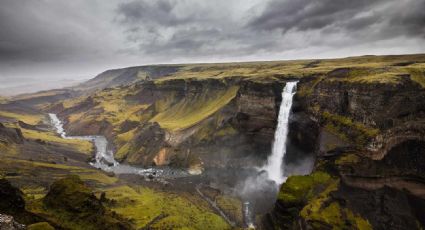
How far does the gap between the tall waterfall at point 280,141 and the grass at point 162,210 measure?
32.5 metres

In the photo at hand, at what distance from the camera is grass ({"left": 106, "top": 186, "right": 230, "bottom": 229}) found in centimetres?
8344

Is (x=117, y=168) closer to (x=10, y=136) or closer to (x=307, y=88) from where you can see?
(x=10, y=136)

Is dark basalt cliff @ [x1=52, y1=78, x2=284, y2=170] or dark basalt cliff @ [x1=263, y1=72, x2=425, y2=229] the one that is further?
dark basalt cliff @ [x1=52, y1=78, x2=284, y2=170]

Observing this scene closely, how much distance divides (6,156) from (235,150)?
3405 inches

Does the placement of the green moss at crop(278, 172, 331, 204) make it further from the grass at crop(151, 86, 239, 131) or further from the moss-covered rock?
the grass at crop(151, 86, 239, 131)

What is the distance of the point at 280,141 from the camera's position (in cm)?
12088

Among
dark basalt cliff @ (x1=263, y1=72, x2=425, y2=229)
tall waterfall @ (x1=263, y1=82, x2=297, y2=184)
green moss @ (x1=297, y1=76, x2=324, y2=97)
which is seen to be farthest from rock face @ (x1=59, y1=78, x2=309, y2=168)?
dark basalt cliff @ (x1=263, y1=72, x2=425, y2=229)

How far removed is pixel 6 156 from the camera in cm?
13475

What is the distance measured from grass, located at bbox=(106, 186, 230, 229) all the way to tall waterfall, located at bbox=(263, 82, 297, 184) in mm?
32463

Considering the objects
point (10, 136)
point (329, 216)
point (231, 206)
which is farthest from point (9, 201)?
point (10, 136)

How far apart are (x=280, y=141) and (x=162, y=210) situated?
1913 inches

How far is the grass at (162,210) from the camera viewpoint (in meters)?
83.4

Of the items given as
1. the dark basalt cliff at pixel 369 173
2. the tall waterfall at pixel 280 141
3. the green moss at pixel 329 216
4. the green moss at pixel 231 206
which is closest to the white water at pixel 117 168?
the tall waterfall at pixel 280 141

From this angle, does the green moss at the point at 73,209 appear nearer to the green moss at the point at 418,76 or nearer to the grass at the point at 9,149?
the green moss at the point at 418,76
